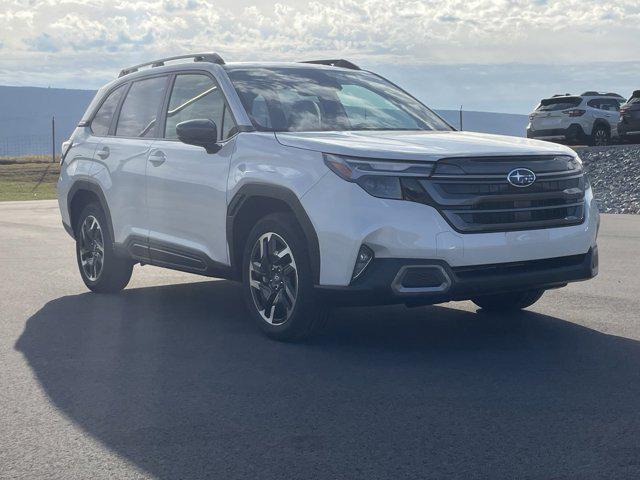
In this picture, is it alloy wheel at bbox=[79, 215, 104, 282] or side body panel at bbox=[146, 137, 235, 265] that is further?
alloy wheel at bbox=[79, 215, 104, 282]

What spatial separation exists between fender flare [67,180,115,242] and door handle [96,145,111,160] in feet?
0.76

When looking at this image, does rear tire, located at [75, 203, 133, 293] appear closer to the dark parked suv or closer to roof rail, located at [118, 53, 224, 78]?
roof rail, located at [118, 53, 224, 78]

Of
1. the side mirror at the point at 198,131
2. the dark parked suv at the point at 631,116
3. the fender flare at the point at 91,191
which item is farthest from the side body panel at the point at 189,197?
the dark parked suv at the point at 631,116

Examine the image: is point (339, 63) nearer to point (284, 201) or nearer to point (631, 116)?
point (284, 201)

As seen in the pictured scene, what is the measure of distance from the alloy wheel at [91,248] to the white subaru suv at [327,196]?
1.22 ft

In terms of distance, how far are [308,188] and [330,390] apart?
1.35 metres

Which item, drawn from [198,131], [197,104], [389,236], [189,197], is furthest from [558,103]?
[389,236]

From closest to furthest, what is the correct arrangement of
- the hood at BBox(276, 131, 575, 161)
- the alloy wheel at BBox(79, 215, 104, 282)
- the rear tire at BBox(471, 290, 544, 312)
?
the hood at BBox(276, 131, 575, 161)
the rear tire at BBox(471, 290, 544, 312)
the alloy wheel at BBox(79, 215, 104, 282)

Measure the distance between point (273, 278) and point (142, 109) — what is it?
2.54 m

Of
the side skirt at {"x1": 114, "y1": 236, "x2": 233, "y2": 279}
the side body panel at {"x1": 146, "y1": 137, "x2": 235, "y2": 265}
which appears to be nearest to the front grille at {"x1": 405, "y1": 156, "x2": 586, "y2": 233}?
the side body panel at {"x1": 146, "y1": 137, "x2": 235, "y2": 265}

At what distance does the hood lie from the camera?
6.19m

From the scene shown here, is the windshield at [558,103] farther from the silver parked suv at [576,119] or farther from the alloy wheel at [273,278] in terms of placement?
the alloy wheel at [273,278]

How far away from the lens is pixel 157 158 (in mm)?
8023

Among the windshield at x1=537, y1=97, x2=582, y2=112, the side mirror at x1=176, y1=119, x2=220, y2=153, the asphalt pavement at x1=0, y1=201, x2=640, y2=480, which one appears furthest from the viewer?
the windshield at x1=537, y1=97, x2=582, y2=112
